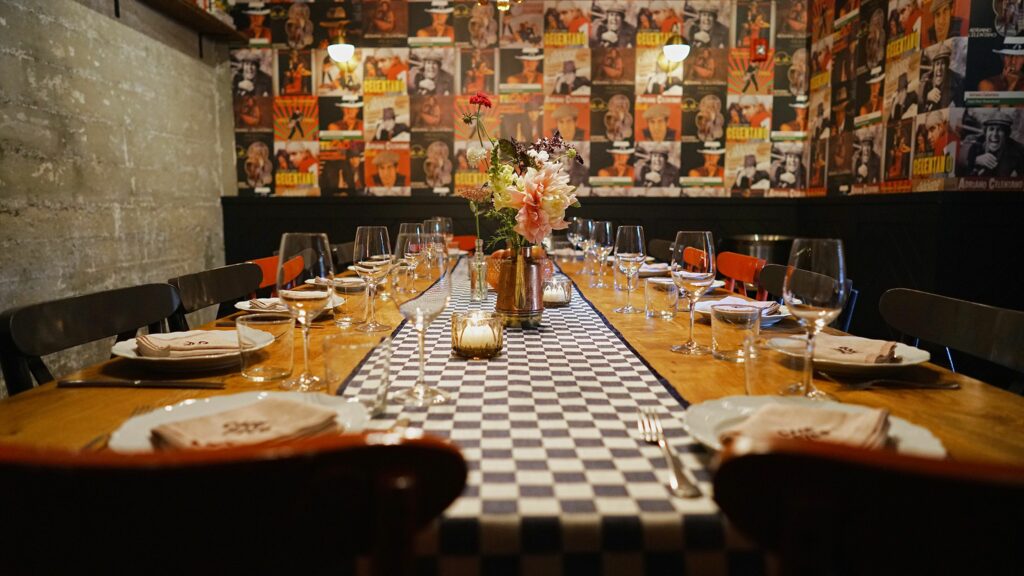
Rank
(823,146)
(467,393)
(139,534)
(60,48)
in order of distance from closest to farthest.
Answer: (139,534)
(467,393)
(60,48)
(823,146)

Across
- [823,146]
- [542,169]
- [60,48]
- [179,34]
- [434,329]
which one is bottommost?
[434,329]

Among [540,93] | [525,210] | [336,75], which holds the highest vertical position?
[336,75]

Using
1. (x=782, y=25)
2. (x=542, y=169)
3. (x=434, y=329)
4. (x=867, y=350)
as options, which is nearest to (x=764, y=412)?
(x=867, y=350)

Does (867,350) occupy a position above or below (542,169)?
below

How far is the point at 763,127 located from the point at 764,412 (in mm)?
5739

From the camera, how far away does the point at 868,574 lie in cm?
54

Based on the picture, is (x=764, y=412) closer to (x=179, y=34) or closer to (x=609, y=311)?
(x=609, y=311)

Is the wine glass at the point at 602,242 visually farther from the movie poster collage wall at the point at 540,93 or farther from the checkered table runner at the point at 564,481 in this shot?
the movie poster collage wall at the point at 540,93

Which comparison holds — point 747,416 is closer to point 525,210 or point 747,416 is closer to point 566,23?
point 525,210

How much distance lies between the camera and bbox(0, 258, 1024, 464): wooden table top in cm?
92

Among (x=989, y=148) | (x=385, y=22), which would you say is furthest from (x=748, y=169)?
(x=385, y=22)

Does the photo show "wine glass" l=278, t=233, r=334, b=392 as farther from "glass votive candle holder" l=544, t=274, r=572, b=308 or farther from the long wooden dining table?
"glass votive candle holder" l=544, t=274, r=572, b=308

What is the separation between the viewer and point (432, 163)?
238 inches

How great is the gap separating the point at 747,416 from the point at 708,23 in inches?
226
